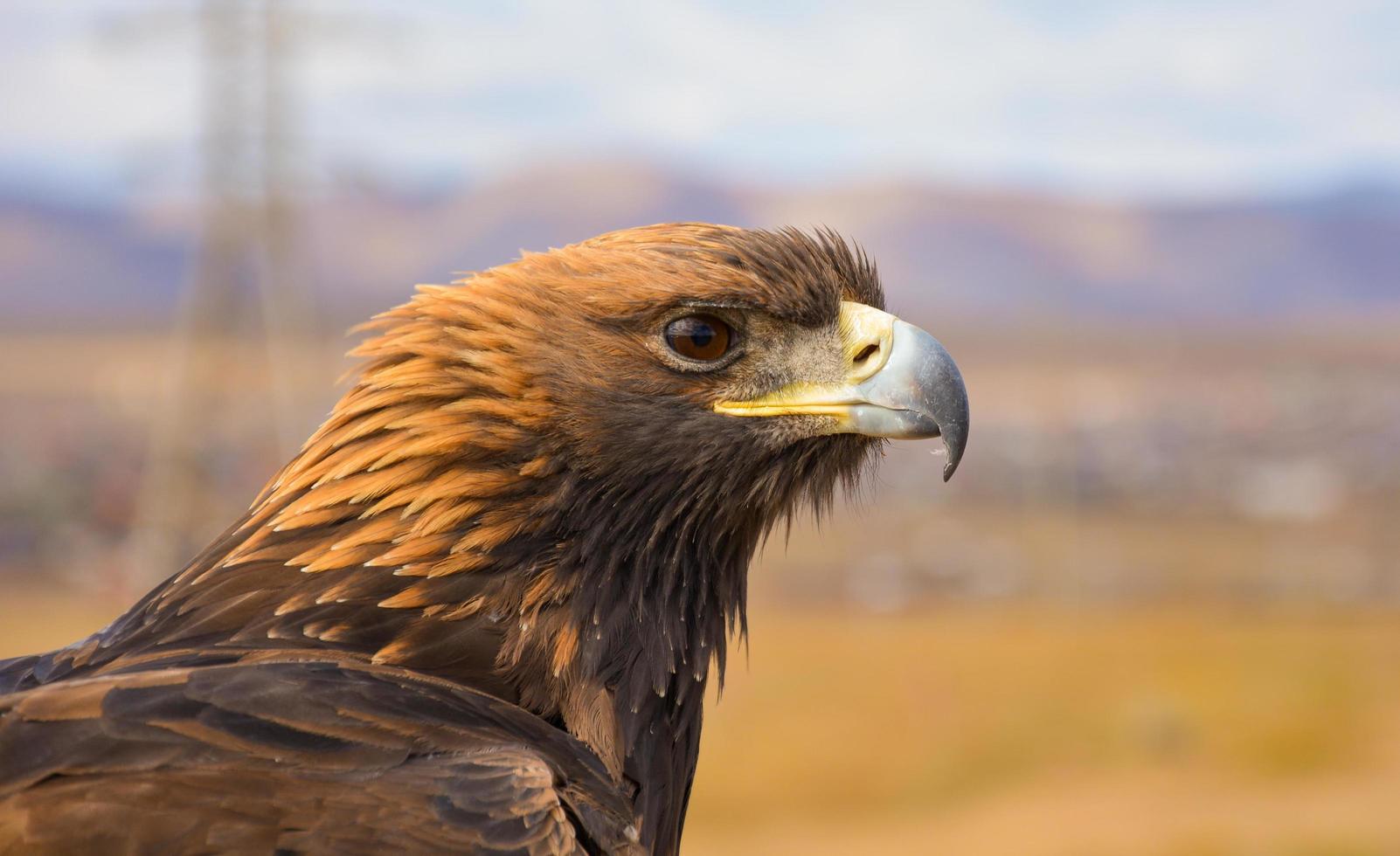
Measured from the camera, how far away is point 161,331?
107m

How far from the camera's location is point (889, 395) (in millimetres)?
3508

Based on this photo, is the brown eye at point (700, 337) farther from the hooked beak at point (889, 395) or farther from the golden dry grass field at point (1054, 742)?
the golden dry grass field at point (1054, 742)

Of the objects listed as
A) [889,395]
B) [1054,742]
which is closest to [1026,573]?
[1054,742]

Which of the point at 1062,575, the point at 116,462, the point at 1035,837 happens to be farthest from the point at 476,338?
the point at 116,462

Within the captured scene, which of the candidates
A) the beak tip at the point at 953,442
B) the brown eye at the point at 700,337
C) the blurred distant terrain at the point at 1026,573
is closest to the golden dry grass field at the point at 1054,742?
the blurred distant terrain at the point at 1026,573

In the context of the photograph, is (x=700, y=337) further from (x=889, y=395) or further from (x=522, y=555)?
(x=522, y=555)

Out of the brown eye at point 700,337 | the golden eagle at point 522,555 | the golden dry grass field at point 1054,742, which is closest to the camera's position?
the golden eagle at point 522,555

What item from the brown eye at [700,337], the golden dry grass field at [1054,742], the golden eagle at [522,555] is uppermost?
the golden dry grass field at [1054,742]

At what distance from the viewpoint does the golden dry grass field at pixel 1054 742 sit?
72.6 ft

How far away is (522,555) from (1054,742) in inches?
1012

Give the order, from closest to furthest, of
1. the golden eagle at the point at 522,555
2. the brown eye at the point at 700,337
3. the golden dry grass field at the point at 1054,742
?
the golden eagle at the point at 522,555, the brown eye at the point at 700,337, the golden dry grass field at the point at 1054,742

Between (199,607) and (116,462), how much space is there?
193 ft

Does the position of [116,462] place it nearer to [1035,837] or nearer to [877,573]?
[877,573]

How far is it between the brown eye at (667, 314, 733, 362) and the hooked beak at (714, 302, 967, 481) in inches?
5.1
